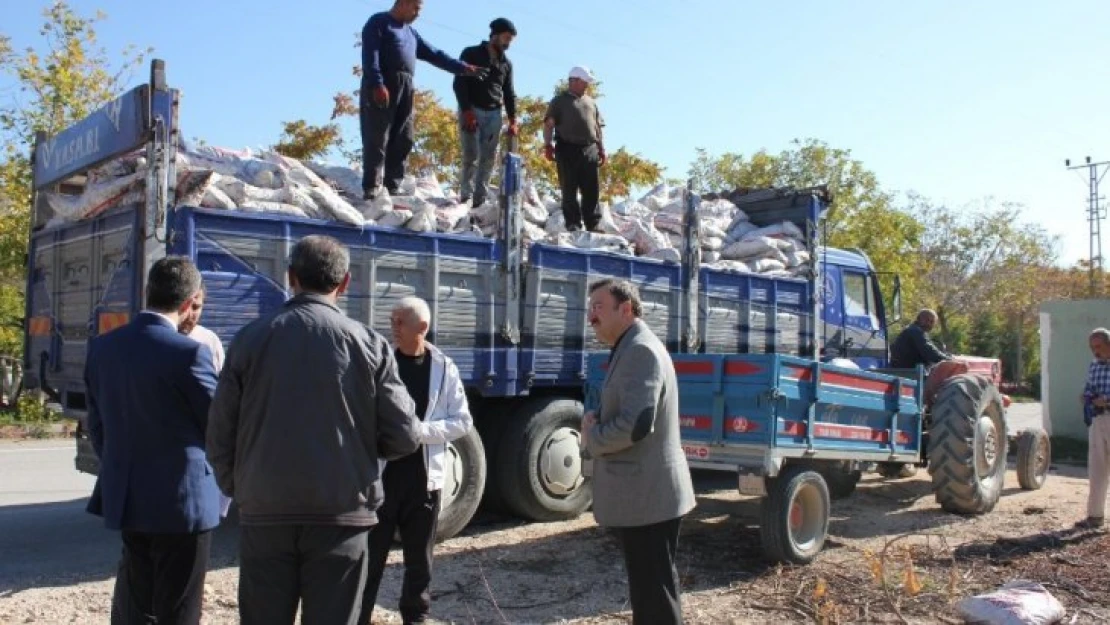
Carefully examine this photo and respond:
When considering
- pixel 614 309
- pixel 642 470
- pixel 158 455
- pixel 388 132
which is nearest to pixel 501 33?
→ pixel 388 132

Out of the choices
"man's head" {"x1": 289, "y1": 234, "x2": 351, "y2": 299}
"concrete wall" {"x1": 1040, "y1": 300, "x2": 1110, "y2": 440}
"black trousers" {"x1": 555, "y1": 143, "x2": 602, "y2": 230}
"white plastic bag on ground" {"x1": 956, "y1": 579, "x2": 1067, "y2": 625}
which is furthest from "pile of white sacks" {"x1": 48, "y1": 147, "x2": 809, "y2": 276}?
"concrete wall" {"x1": 1040, "y1": 300, "x2": 1110, "y2": 440}

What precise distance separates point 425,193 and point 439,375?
387 cm

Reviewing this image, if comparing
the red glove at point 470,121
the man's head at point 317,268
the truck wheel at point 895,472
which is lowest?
the truck wheel at point 895,472

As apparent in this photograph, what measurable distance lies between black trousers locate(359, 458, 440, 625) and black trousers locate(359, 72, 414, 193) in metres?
3.55

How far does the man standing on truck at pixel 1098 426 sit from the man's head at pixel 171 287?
761cm

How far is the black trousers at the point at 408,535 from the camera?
4.89 metres

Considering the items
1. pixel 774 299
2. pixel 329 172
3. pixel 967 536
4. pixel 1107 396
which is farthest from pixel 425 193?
pixel 1107 396

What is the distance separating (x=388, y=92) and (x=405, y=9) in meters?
0.75

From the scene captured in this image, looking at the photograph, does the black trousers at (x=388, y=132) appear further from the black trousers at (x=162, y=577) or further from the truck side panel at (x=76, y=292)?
the black trousers at (x=162, y=577)

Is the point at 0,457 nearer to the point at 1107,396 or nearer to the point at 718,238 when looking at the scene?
the point at 718,238

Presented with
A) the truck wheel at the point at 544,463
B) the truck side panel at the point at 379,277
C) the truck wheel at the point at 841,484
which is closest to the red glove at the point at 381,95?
the truck side panel at the point at 379,277

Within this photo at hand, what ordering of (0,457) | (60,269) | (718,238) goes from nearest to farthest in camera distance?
1. (60,269)
2. (718,238)
3. (0,457)

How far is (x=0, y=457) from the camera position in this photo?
43.0 feet

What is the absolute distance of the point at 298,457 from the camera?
3.14 metres
